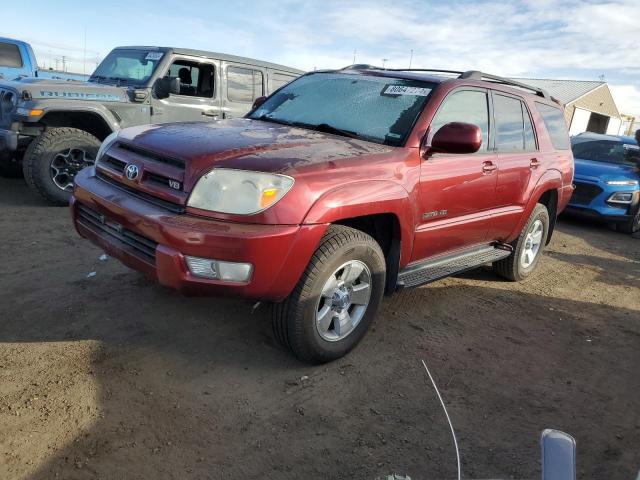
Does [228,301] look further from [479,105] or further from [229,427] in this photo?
[479,105]

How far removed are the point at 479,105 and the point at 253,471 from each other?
3119 millimetres

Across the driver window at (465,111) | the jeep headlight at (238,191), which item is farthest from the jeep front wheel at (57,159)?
the driver window at (465,111)

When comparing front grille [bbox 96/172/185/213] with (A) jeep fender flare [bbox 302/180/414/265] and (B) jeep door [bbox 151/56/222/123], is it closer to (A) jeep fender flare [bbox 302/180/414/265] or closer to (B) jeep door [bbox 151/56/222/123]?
(A) jeep fender flare [bbox 302/180/414/265]

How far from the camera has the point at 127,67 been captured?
686 cm

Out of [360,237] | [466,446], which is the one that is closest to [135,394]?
[360,237]

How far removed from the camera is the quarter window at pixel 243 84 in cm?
696

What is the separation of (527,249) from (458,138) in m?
2.47

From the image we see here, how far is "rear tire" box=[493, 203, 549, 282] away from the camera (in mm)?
4840

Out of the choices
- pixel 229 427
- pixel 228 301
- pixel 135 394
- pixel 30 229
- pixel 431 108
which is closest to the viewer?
pixel 229 427

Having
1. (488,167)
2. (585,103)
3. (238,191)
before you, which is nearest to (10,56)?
(238,191)

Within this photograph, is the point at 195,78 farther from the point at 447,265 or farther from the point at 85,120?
the point at 447,265

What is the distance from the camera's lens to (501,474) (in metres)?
2.34

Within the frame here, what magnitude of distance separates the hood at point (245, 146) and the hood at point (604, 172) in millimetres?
6612

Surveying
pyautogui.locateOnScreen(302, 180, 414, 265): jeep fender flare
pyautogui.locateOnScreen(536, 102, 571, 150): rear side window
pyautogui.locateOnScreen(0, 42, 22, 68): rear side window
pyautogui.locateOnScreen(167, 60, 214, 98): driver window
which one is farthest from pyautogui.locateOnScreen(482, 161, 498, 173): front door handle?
pyautogui.locateOnScreen(0, 42, 22, 68): rear side window
